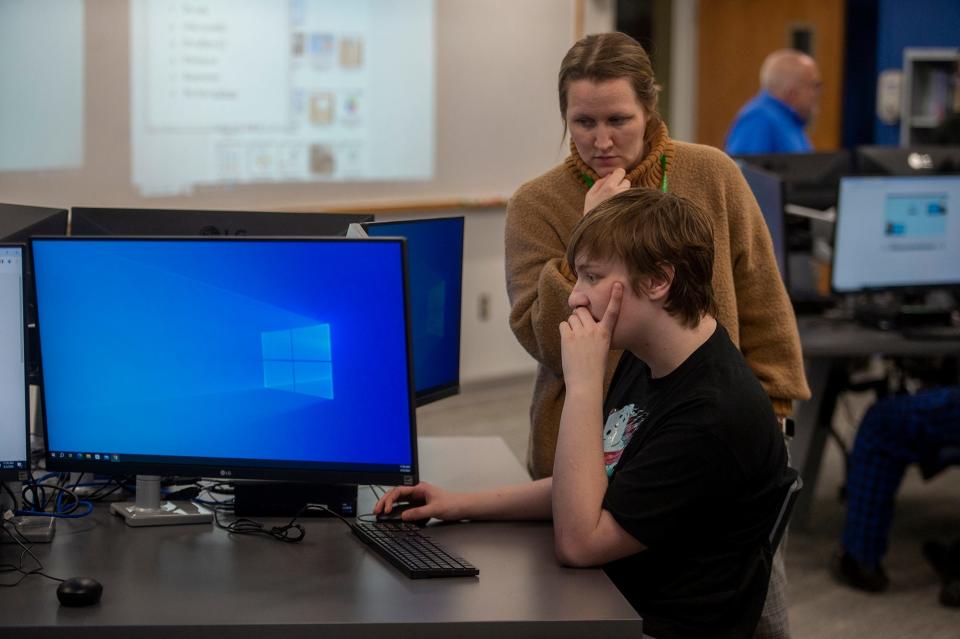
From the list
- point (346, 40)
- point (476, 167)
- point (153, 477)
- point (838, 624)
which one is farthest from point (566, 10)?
point (153, 477)

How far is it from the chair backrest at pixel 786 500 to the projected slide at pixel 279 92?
11.7 feet

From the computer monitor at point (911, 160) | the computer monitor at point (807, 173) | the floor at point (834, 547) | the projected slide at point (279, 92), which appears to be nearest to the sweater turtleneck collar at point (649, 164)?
the floor at point (834, 547)

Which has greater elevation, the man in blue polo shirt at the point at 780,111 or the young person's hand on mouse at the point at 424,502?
the man in blue polo shirt at the point at 780,111

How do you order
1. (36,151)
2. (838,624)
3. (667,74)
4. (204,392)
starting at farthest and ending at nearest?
1. (667,74)
2. (36,151)
3. (838,624)
4. (204,392)

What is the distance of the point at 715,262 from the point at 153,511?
102 cm

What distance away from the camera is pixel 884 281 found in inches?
161

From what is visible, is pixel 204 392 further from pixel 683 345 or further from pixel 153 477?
pixel 683 345

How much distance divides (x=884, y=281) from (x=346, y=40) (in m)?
2.61

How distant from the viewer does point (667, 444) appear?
61.9 inches

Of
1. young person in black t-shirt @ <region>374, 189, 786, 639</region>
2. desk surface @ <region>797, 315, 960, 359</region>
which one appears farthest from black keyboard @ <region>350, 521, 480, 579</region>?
desk surface @ <region>797, 315, 960, 359</region>

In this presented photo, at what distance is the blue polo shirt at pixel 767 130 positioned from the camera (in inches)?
225

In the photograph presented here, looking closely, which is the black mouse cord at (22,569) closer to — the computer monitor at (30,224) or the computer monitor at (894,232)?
the computer monitor at (30,224)

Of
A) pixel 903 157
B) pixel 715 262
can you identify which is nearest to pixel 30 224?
pixel 715 262

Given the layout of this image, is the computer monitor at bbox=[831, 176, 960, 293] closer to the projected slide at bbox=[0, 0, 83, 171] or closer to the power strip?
the projected slide at bbox=[0, 0, 83, 171]
